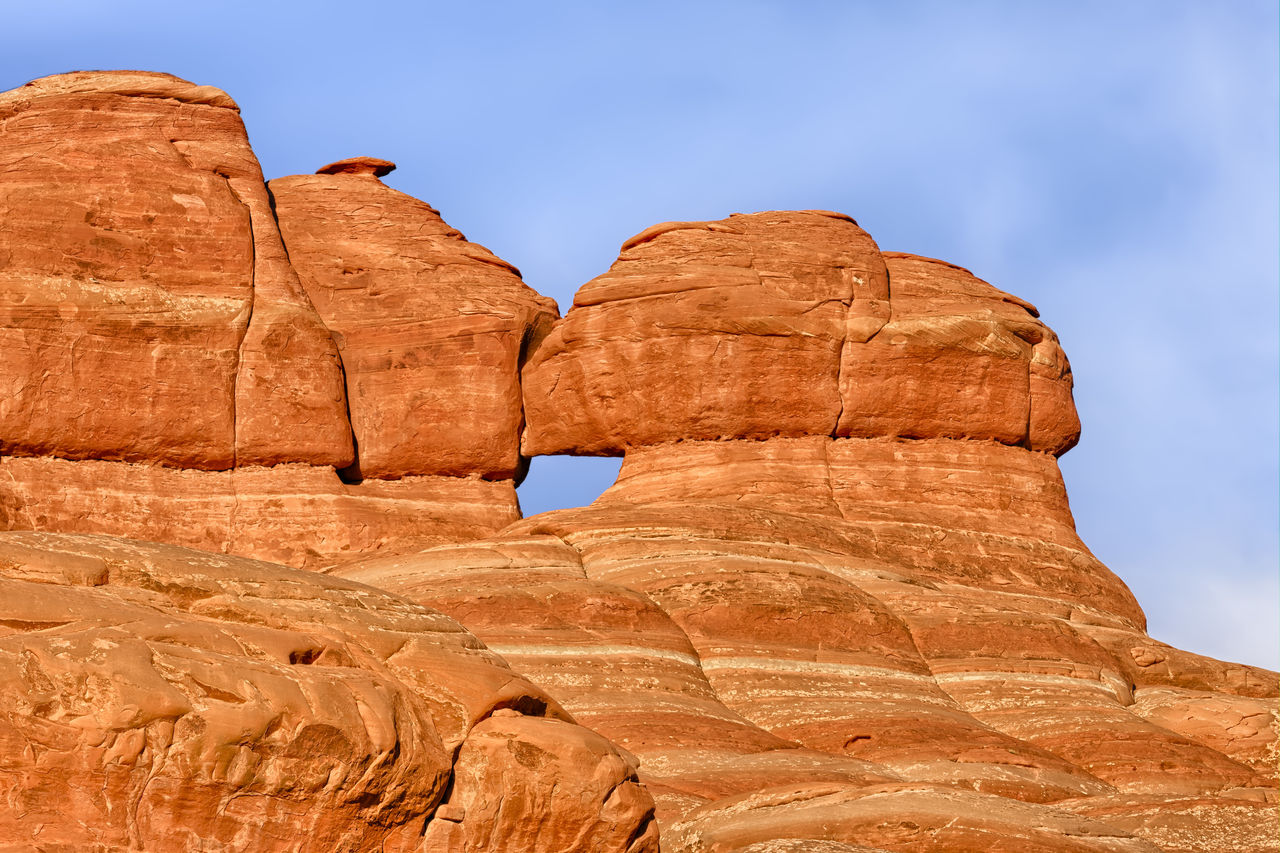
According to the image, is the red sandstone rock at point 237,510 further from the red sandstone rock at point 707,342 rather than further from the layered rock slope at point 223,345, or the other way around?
the red sandstone rock at point 707,342

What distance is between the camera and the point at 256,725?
13742mm

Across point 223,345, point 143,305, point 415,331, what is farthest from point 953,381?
point 143,305

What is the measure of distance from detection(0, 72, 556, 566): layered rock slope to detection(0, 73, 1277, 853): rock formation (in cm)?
7

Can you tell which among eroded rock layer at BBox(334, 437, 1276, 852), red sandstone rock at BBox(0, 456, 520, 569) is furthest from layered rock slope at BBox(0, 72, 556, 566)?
eroded rock layer at BBox(334, 437, 1276, 852)

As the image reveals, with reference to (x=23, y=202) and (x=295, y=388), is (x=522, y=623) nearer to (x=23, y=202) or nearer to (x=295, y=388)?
(x=295, y=388)

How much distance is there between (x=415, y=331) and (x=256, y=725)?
74.5ft

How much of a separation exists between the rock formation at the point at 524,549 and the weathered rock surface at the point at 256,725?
1.3 inches

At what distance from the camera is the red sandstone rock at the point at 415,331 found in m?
35.4

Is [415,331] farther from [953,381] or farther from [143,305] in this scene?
[953,381]

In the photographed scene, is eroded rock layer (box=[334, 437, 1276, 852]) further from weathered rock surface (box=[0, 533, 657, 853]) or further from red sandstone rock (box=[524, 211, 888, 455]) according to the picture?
weathered rock surface (box=[0, 533, 657, 853])

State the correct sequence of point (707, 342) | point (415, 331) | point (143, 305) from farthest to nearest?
point (415, 331), point (707, 342), point (143, 305)

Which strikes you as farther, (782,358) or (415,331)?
(415,331)

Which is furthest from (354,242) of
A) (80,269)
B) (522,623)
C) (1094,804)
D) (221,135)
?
(1094,804)

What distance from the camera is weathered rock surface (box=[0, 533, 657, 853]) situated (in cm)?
1325
